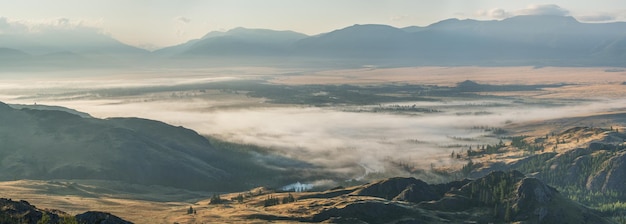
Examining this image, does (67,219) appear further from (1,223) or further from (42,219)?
(1,223)

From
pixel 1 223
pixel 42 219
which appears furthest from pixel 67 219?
pixel 1 223

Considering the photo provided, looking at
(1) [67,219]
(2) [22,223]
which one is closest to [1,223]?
(2) [22,223]

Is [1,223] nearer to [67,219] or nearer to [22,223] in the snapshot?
[22,223]
